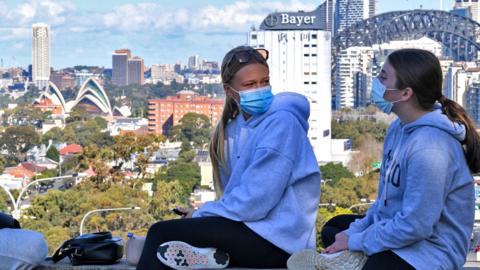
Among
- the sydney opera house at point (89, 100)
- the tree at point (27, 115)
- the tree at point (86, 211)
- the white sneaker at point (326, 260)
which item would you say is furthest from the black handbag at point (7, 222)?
the sydney opera house at point (89, 100)

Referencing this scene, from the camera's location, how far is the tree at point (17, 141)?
43.6 m

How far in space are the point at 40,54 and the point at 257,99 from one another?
88.2m

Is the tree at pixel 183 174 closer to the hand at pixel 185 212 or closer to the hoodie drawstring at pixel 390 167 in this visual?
the hand at pixel 185 212

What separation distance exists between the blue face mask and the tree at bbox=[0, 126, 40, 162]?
41104 millimetres

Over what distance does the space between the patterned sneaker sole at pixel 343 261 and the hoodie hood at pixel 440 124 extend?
1.05 ft

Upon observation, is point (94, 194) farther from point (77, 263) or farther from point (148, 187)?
point (77, 263)

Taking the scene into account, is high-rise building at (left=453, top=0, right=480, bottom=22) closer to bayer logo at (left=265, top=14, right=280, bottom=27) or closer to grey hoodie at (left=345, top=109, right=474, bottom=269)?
bayer logo at (left=265, top=14, right=280, bottom=27)

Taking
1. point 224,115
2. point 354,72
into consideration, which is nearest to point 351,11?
point 354,72

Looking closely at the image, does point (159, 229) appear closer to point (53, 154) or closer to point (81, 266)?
point (81, 266)

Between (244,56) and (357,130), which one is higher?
(244,56)

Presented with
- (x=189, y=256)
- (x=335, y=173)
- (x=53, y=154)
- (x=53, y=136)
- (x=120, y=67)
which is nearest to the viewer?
(x=189, y=256)

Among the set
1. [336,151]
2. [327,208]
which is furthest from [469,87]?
[327,208]

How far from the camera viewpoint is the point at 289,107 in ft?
9.59

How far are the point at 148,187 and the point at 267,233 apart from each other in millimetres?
24497
